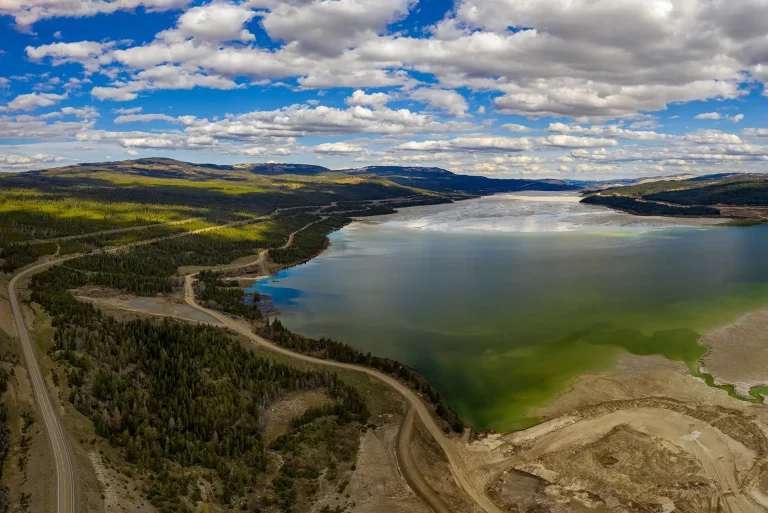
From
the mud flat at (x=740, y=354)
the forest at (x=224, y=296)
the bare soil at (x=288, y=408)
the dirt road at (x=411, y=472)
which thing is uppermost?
the forest at (x=224, y=296)

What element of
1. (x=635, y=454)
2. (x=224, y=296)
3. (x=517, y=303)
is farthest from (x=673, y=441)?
(x=224, y=296)

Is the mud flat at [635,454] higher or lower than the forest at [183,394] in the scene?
lower

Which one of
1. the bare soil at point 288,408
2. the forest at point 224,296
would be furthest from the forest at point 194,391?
the bare soil at point 288,408

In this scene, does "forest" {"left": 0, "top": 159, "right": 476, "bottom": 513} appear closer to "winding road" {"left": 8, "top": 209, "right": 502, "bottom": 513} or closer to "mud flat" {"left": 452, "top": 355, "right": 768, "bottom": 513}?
"winding road" {"left": 8, "top": 209, "right": 502, "bottom": 513}

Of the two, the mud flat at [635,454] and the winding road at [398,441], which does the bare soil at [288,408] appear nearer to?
the winding road at [398,441]

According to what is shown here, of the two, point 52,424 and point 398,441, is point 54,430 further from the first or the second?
point 398,441

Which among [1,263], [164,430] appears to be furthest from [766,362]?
[1,263]
